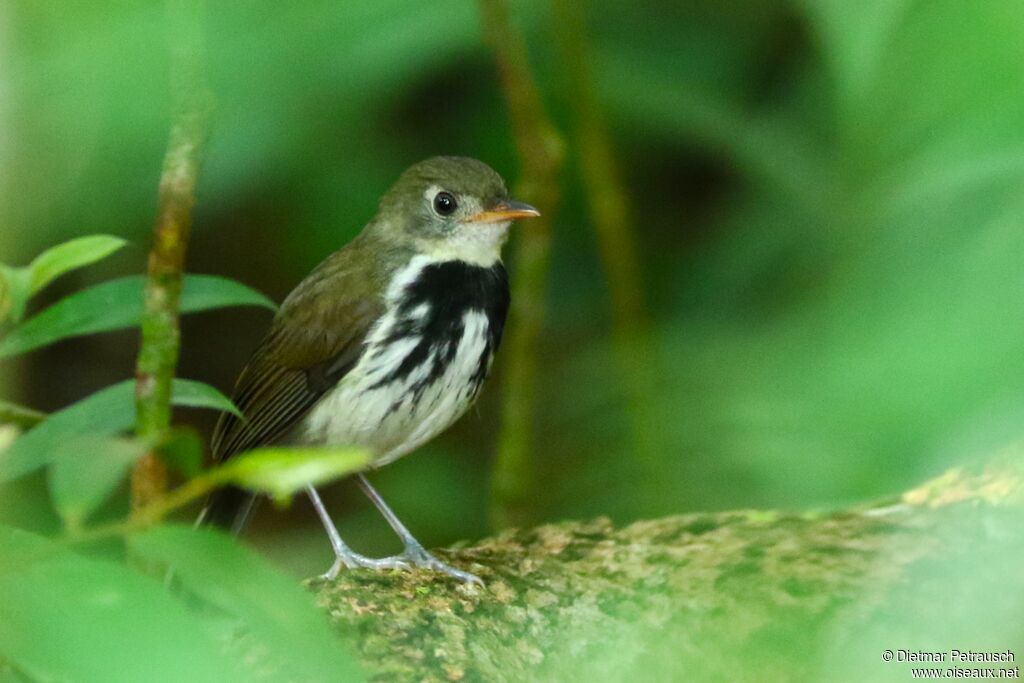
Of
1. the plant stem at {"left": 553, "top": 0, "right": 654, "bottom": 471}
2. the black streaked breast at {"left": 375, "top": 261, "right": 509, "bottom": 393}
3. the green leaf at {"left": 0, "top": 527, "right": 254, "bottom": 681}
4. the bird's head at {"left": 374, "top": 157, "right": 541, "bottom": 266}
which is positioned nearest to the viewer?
the green leaf at {"left": 0, "top": 527, "right": 254, "bottom": 681}

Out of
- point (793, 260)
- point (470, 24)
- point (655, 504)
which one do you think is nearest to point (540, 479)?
point (655, 504)

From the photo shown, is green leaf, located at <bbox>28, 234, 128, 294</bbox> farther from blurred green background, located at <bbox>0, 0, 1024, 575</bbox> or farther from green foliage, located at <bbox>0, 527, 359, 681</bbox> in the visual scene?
green foliage, located at <bbox>0, 527, 359, 681</bbox>

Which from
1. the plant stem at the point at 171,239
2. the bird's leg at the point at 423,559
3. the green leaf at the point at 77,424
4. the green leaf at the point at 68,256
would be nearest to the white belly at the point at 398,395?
the bird's leg at the point at 423,559

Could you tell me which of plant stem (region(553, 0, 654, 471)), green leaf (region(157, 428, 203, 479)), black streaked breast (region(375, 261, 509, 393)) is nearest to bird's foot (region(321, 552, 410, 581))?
black streaked breast (region(375, 261, 509, 393))

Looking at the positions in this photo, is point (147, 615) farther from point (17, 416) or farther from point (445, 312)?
point (445, 312)

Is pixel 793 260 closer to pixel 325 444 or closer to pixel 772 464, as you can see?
pixel 772 464

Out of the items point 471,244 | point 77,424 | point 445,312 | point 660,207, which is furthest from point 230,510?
point 660,207
